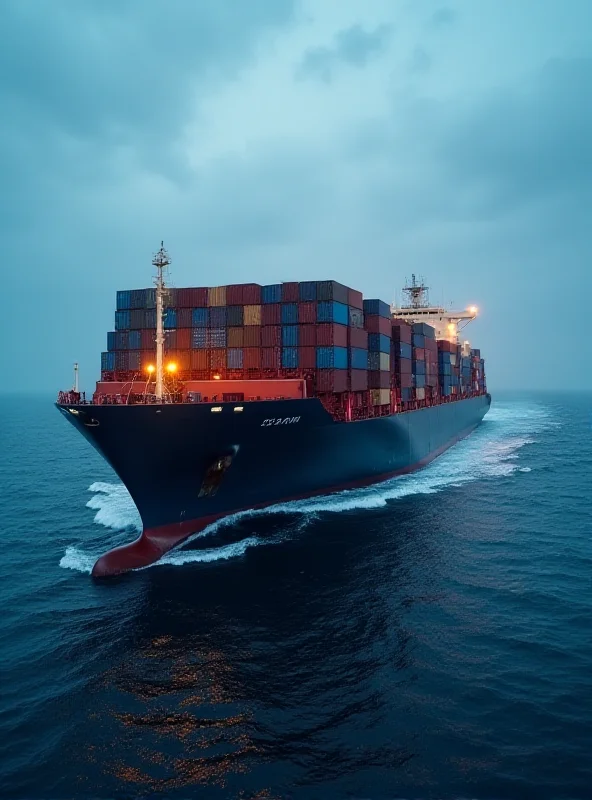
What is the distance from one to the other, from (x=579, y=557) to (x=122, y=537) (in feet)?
64.7

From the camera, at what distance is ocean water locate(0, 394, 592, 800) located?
8.97m

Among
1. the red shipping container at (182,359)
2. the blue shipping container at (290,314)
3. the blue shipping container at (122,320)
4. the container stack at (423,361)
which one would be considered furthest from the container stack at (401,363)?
the blue shipping container at (122,320)

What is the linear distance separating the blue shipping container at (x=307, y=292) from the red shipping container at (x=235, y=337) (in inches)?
156

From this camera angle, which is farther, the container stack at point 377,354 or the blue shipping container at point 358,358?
the container stack at point 377,354

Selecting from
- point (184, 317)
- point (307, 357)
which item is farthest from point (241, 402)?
point (184, 317)

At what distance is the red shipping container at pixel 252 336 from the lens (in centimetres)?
2739

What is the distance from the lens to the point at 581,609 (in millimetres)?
14820

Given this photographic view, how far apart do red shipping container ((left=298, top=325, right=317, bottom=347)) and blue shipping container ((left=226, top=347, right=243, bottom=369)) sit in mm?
3514

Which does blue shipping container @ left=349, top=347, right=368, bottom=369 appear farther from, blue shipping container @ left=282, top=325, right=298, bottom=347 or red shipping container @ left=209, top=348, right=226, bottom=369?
red shipping container @ left=209, top=348, right=226, bottom=369

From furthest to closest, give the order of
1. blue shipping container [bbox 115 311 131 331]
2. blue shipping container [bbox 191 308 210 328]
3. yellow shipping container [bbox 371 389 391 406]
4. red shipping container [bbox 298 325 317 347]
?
yellow shipping container [bbox 371 389 391 406], blue shipping container [bbox 115 311 131 331], blue shipping container [bbox 191 308 210 328], red shipping container [bbox 298 325 317 347]

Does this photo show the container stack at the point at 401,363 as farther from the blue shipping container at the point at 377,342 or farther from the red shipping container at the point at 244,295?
the red shipping container at the point at 244,295

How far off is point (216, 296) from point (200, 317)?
1.61 metres

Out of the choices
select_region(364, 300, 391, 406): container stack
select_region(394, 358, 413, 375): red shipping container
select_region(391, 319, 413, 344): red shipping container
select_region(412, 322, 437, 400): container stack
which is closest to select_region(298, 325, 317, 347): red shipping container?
select_region(364, 300, 391, 406): container stack

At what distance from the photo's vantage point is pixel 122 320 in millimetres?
28844
